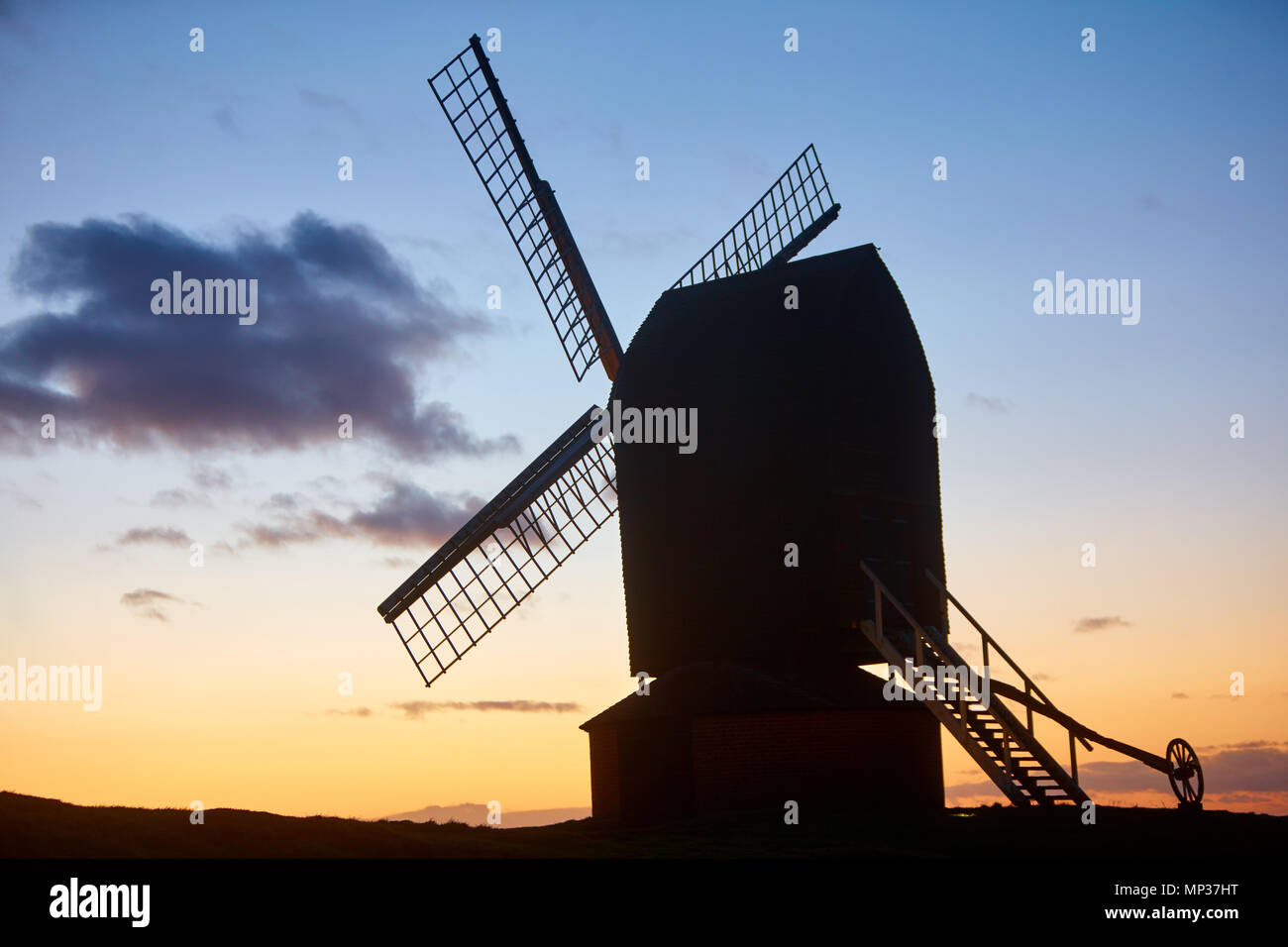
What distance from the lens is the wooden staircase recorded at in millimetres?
21016

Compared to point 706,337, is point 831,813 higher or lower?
lower

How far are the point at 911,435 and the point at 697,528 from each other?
483cm

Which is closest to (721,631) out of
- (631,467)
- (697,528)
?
(697,528)

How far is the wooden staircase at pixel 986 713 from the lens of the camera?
68.9ft

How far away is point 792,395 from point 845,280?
99.9 inches

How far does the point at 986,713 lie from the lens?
22.2 m

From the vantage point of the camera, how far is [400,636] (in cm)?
2731
